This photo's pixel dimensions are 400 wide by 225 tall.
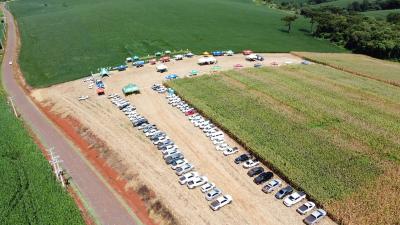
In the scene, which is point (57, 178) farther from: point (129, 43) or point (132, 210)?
point (129, 43)

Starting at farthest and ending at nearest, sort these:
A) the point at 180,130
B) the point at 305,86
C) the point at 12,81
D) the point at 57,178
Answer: the point at 12,81, the point at 305,86, the point at 180,130, the point at 57,178

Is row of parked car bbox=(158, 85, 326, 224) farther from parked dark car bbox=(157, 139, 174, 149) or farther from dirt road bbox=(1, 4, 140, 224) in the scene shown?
dirt road bbox=(1, 4, 140, 224)

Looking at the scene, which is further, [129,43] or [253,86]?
[129,43]

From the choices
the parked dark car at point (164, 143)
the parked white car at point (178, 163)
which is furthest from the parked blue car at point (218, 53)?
the parked white car at point (178, 163)

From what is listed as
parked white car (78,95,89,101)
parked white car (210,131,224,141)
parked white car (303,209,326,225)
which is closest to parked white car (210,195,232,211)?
parked white car (303,209,326,225)

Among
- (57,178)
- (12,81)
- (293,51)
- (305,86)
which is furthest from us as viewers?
(293,51)

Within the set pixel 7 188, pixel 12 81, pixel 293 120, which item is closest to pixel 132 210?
pixel 7 188

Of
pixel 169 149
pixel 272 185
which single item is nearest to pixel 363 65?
pixel 272 185
